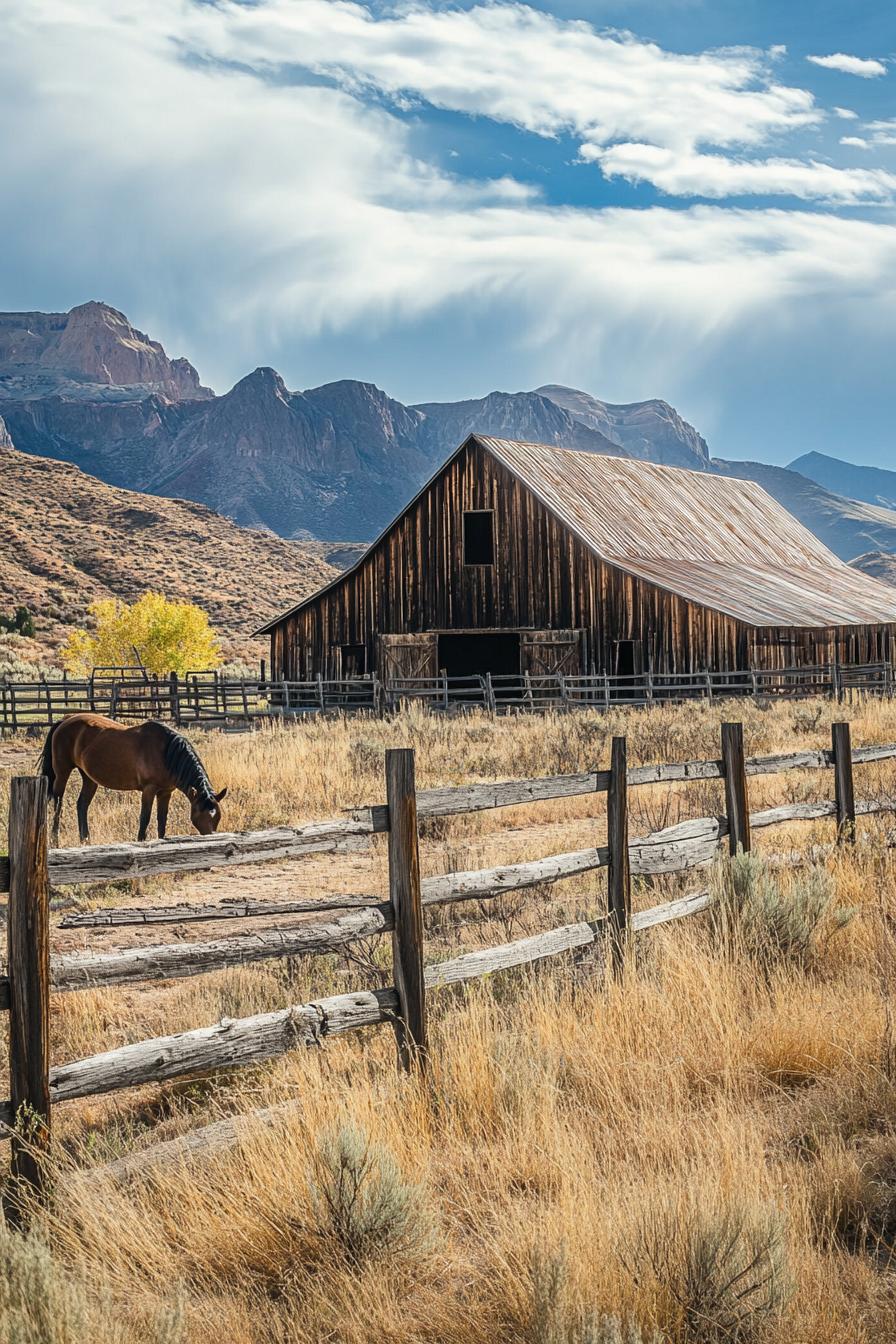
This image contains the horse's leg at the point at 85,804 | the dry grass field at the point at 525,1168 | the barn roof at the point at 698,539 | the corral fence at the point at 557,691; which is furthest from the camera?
the barn roof at the point at 698,539

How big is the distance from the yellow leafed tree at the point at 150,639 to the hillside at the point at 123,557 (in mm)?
7915

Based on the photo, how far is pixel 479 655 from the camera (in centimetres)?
3719

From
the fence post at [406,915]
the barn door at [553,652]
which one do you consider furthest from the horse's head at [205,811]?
the barn door at [553,652]

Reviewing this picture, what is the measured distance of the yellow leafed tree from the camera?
5175 centimetres

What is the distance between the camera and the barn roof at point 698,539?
103 feet

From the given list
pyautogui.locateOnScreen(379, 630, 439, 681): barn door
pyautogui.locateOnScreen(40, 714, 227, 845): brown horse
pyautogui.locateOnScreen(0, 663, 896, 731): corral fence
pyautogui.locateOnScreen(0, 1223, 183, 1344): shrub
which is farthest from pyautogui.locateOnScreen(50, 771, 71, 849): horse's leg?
pyautogui.locateOnScreen(379, 630, 439, 681): barn door

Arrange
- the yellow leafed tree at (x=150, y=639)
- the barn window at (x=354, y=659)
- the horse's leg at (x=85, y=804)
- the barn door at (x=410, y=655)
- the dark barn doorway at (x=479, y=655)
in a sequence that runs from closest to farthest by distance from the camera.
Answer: the horse's leg at (x=85, y=804) → the barn door at (x=410, y=655) → the barn window at (x=354, y=659) → the dark barn doorway at (x=479, y=655) → the yellow leafed tree at (x=150, y=639)

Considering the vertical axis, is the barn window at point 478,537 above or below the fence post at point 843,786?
above

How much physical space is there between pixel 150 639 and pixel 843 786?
45.2 m

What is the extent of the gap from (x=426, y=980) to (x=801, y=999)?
75.2 inches

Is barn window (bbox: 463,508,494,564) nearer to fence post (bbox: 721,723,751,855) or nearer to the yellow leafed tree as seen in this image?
the yellow leafed tree

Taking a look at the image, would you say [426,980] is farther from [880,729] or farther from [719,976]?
[880,729]

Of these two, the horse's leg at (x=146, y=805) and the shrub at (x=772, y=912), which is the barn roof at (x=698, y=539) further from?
the shrub at (x=772, y=912)

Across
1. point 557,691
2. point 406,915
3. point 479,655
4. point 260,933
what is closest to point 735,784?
point 406,915
